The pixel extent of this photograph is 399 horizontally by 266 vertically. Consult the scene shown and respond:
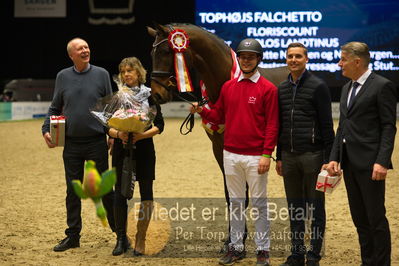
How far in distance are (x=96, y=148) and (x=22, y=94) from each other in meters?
16.0

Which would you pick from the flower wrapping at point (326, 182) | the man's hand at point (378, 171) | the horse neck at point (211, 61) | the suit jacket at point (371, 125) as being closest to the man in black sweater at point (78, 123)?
the horse neck at point (211, 61)

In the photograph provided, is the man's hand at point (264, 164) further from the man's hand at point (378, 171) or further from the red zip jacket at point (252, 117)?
the man's hand at point (378, 171)

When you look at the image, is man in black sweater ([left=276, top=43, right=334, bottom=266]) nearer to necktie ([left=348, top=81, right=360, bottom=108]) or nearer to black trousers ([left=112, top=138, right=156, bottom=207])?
necktie ([left=348, top=81, right=360, bottom=108])

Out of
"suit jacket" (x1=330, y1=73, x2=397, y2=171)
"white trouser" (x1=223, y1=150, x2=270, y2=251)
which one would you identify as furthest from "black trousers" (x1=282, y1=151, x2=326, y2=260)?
"suit jacket" (x1=330, y1=73, x2=397, y2=171)

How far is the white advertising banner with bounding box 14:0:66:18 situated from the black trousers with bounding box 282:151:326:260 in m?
15.6

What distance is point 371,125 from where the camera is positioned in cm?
325

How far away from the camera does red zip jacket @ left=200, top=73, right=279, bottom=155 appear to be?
361 cm

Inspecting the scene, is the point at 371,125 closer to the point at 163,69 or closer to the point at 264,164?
the point at 264,164

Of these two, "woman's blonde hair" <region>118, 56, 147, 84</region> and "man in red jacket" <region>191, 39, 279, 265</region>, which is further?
"woman's blonde hair" <region>118, 56, 147, 84</region>

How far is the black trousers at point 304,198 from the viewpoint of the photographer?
362 cm

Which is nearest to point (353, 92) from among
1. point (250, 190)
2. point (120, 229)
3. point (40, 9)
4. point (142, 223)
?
point (250, 190)

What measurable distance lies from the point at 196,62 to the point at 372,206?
172cm

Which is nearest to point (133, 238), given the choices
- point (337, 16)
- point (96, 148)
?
point (96, 148)

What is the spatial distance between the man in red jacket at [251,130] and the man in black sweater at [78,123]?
1069 mm
